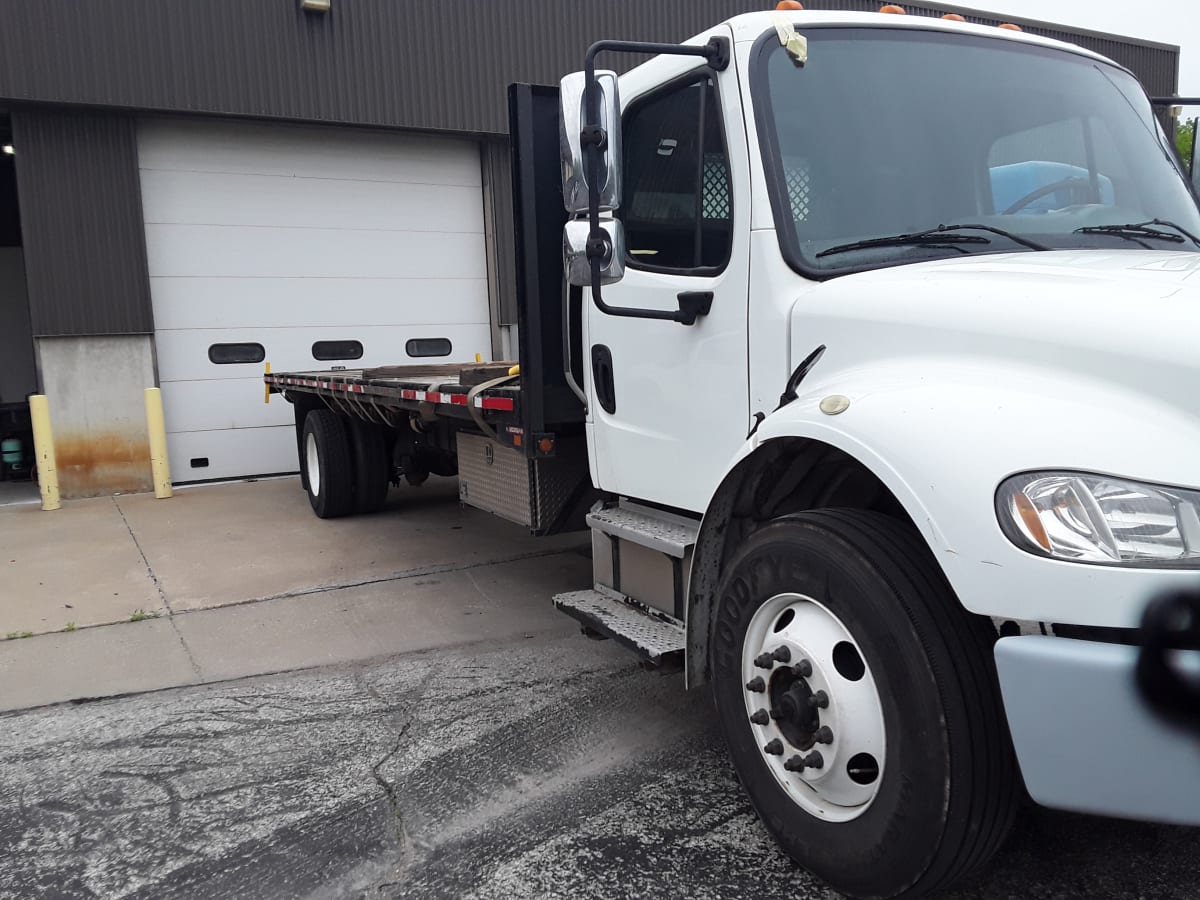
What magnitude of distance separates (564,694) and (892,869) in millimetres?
2080

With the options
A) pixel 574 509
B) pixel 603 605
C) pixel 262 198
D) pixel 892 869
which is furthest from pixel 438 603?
pixel 262 198

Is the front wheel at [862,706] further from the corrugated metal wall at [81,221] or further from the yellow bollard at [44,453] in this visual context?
the corrugated metal wall at [81,221]

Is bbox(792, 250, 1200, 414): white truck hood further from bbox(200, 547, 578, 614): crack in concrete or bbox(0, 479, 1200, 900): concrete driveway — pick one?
bbox(200, 547, 578, 614): crack in concrete

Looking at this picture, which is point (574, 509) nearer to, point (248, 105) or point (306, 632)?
point (306, 632)

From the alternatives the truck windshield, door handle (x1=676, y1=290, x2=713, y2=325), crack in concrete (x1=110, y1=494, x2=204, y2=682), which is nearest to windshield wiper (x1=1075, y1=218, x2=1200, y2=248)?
the truck windshield

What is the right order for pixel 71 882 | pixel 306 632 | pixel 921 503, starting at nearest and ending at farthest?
pixel 921 503
pixel 71 882
pixel 306 632

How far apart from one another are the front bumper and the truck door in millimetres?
1360

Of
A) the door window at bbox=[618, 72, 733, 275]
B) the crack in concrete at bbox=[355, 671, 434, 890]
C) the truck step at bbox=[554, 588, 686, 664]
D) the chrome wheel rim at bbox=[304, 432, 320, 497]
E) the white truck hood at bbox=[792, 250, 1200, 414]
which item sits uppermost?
the door window at bbox=[618, 72, 733, 275]

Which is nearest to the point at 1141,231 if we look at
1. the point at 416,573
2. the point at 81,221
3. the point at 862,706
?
the point at 862,706

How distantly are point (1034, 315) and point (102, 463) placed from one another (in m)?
9.72

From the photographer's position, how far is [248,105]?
9992 mm

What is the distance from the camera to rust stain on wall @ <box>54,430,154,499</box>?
972cm

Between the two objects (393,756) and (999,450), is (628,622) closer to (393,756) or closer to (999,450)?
(393,756)

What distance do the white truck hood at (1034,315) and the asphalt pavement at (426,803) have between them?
139 cm
